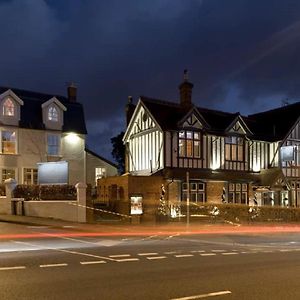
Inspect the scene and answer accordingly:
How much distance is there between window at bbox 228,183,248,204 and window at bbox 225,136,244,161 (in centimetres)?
185

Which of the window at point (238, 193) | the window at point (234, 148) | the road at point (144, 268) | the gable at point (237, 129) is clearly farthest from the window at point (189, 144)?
the road at point (144, 268)

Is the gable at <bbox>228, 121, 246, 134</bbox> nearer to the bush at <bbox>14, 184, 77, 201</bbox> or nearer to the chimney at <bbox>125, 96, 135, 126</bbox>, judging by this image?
the chimney at <bbox>125, 96, 135, 126</bbox>

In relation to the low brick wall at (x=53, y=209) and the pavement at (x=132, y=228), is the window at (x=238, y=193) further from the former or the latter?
the low brick wall at (x=53, y=209)

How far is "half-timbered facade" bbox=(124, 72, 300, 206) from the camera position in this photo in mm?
32656

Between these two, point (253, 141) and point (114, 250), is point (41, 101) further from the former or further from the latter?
point (114, 250)

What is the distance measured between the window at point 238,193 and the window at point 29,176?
1344cm

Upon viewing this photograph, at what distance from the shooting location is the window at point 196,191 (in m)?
32.9

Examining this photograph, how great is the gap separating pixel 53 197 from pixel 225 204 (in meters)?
10.8

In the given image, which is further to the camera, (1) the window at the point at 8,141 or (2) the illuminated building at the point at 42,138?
(2) the illuminated building at the point at 42,138

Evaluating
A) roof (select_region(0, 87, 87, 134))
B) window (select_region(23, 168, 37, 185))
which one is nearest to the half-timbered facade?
roof (select_region(0, 87, 87, 134))

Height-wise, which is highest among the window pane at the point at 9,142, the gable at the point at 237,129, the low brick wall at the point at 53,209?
the gable at the point at 237,129

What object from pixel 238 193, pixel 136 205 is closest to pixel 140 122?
pixel 136 205

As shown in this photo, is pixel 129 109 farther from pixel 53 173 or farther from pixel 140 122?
pixel 53 173

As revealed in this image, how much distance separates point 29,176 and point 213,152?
12.7 m
